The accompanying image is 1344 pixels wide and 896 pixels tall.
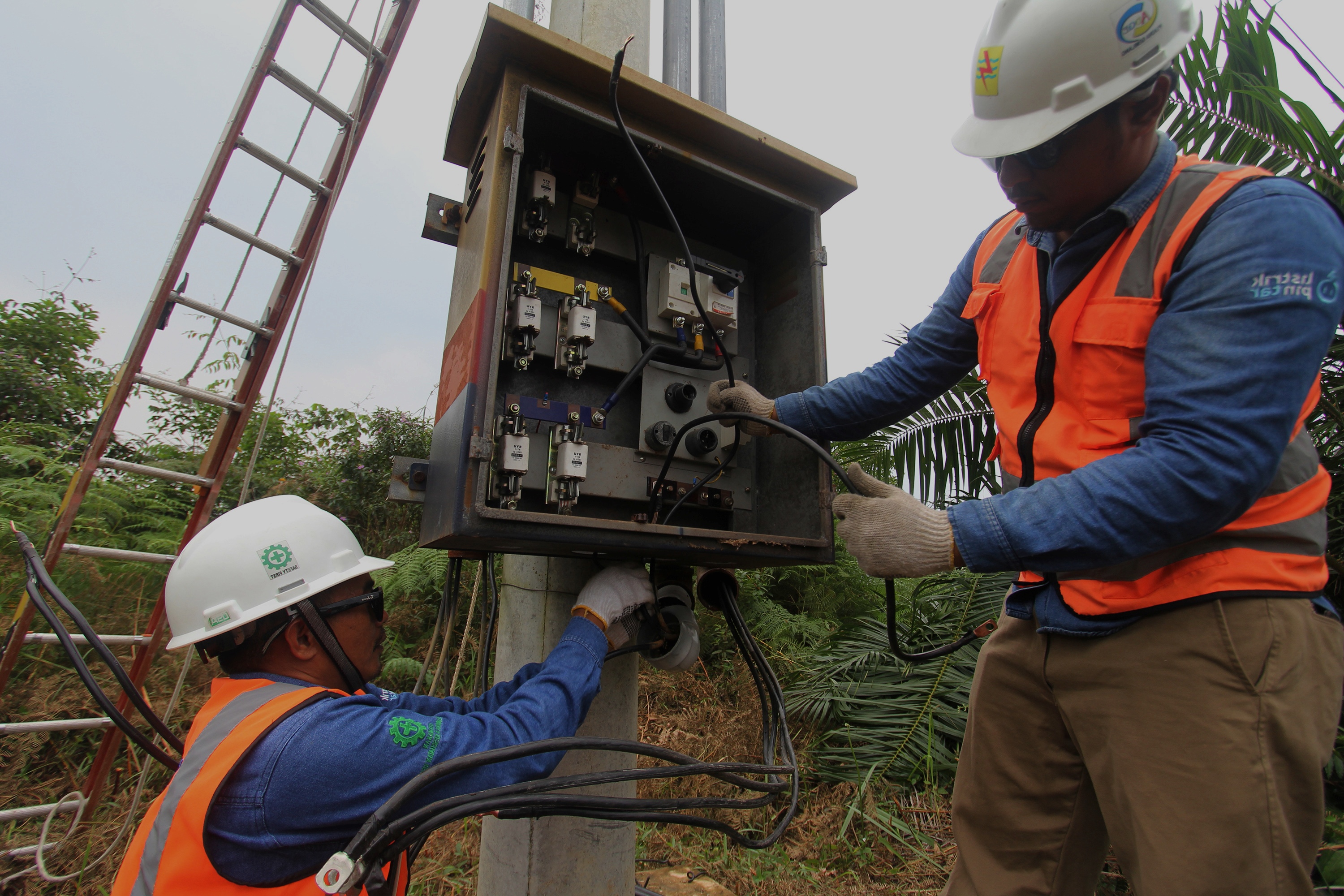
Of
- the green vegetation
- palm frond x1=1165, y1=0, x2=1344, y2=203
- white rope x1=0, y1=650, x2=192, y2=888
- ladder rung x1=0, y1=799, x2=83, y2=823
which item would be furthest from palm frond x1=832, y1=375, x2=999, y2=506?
ladder rung x1=0, y1=799, x2=83, y2=823

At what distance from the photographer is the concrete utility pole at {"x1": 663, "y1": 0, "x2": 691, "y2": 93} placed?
2.70 metres

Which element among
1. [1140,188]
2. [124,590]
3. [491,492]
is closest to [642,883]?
[491,492]

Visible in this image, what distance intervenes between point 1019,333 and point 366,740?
1.33 metres

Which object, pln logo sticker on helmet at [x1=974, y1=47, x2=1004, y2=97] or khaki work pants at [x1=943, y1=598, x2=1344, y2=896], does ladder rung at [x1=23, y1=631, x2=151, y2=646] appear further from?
pln logo sticker on helmet at [x1=974, y1=47, x2=1004, y2=97]

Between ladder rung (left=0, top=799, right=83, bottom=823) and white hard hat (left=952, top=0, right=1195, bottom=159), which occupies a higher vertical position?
white hard hat (left=952, top=0, right=1195, bottom=159)

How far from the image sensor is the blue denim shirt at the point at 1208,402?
3.12 ft

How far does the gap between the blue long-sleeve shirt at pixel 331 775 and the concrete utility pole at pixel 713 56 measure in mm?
2341

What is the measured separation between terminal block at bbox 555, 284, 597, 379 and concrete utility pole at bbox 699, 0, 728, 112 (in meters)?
1.27

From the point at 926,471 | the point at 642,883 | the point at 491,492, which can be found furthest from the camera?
the point at 926,471

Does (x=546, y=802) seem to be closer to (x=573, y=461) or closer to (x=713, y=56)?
(x=573, y=461)

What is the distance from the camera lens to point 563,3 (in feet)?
7.25

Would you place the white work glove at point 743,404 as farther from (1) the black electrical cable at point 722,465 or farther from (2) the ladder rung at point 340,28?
(2) the ladder rung at point 340,28

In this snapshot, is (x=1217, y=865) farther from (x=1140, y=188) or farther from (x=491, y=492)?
(x=491, y=492)

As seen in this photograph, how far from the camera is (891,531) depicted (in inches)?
48.9
